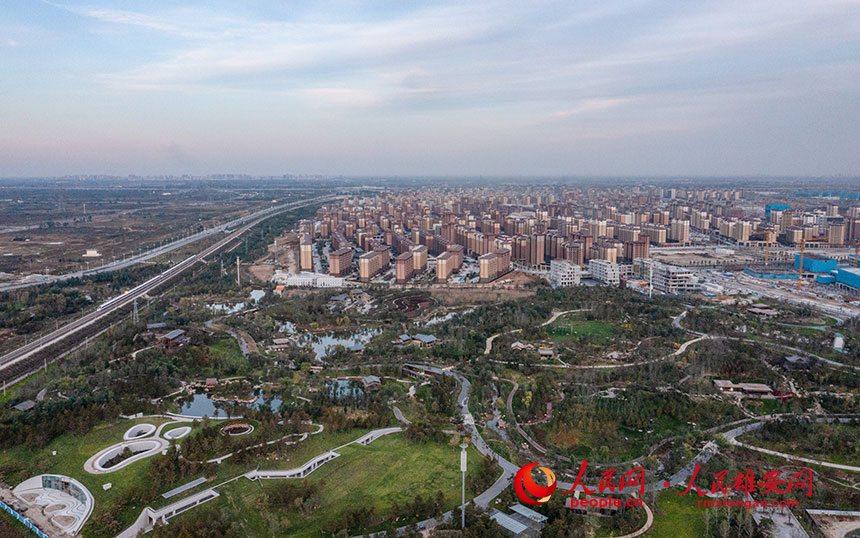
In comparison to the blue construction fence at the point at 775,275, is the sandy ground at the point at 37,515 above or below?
below

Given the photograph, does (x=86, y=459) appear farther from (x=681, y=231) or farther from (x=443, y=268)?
(x=681, y=231)

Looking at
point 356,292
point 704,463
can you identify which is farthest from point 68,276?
point 704,463

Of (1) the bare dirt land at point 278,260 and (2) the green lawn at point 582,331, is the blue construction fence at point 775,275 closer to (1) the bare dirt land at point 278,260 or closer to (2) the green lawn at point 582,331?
(2) the green lawn at point 582,331

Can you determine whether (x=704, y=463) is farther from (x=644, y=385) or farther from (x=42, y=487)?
(x=42, y=487)

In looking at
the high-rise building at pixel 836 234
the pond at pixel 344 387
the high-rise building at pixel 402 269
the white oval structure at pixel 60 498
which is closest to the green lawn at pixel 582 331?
the pond at pixel 344 387

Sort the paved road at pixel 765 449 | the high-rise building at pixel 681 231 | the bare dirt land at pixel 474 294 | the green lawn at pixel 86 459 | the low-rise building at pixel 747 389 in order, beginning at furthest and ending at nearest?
the high-rise building at pixel 681 231 < the bare dirt land at pixel 474 294 < the low-rise building at pixel 747 389 < the paved road at pixel 765 449 < the green lawn at pixel 86 459

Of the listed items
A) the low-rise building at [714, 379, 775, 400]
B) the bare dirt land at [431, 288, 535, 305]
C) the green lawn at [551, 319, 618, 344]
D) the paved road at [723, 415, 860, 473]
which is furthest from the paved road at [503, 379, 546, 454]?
the bare dirt land at [431, 288, 535, 305]
